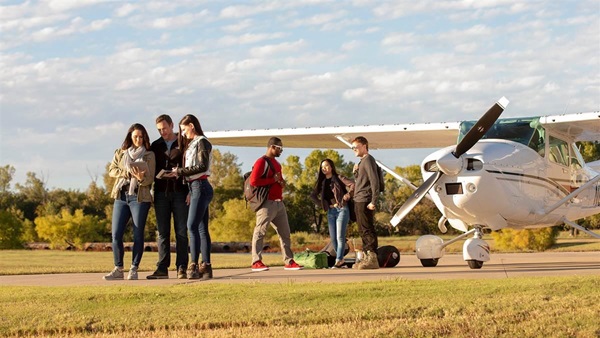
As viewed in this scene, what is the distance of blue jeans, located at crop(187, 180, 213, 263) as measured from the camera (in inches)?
417

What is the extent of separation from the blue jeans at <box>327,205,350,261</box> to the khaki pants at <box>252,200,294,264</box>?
2.95 ft

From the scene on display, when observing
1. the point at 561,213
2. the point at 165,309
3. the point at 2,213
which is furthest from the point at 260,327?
the point at 2,213

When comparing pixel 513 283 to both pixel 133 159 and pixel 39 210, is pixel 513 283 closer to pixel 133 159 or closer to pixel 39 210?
pixel 133 159

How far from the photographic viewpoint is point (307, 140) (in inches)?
774

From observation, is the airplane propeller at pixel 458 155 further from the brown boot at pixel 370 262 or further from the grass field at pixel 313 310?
the grass field at pixel 313 310

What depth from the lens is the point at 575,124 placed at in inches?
615

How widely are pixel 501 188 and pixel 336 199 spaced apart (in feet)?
8.44

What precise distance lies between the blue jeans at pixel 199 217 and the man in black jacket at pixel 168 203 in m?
0.21

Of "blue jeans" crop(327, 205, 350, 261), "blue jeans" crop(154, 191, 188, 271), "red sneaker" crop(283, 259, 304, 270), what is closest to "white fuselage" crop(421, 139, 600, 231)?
"blue jeans" crop(327, 205, 350, 261)

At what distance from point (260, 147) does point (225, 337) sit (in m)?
14.6

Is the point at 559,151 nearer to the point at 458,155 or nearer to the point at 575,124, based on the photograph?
the point at 575,124

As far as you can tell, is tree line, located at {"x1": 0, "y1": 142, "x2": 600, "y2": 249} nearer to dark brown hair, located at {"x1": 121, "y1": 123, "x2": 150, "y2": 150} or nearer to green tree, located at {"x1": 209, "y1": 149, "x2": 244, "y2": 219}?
green tree, located at {"x1": 209, "y1": 149, "x2": 244, "y2": 219}

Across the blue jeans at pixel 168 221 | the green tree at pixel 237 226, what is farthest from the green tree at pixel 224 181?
Answer: the blue jeans at pixel 168 221

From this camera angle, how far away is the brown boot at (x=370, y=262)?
1273cm
